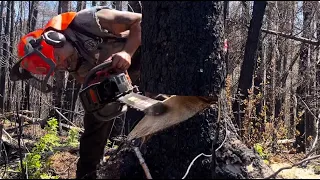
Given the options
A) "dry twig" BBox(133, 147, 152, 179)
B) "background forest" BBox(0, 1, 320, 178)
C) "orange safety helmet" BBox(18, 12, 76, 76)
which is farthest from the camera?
"background forest" BBox(0, 1, 320, 178)

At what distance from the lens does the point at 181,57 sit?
2.42 meters

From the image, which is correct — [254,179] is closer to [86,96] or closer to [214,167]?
[214,167]

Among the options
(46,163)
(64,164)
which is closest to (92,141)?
(46,163)

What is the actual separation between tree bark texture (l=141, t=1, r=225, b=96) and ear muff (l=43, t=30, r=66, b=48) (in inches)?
37.7

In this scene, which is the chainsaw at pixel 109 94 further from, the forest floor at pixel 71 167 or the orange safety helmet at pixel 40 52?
the forest floor at pixel 71 167

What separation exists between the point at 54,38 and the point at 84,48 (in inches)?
11.0

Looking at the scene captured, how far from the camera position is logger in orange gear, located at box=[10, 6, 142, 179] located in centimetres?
315

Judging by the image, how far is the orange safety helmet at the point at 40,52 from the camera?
3.09m

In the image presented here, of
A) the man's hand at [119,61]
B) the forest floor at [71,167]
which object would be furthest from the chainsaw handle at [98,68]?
the forest floor at [71,167]

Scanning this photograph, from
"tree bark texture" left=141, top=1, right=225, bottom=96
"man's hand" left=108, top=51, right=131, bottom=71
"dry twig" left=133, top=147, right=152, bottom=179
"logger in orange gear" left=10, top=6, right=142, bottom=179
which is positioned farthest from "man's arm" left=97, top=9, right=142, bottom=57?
"dry twig" left=133, top=147, right=152, bottom=179

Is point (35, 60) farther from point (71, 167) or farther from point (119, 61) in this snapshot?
point (71, 167)

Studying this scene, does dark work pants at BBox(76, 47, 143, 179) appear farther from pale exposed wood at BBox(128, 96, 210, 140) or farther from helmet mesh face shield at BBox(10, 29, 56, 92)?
pale exposed wood at BBox(128, 96, 210, 140)

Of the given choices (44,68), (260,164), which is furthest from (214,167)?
(44,68)

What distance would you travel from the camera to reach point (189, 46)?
7.88ft
